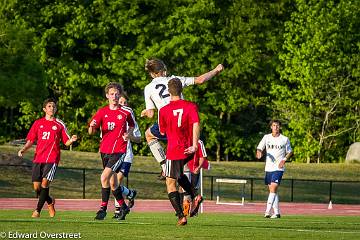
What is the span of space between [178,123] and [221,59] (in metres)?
50.5

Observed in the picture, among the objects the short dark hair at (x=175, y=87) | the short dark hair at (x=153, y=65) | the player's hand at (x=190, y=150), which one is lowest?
the player's hand at (x=190, y=150)

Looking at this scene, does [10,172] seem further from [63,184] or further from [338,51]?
[338,51]

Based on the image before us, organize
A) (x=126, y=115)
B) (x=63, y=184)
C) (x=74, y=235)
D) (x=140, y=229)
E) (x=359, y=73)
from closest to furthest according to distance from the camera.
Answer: (x=74, y=235) < (x=140, y=229) < (x=126, y=115) < (x=63, y=184) < (x=359, y=73)

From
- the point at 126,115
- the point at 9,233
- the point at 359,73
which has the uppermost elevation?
the point at 359,73

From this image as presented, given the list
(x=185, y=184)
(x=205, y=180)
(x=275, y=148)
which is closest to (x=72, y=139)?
(x=185, y=184)

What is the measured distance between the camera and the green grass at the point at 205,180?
43.9 meters

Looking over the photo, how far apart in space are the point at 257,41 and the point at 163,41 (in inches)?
194

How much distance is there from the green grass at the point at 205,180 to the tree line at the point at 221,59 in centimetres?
974

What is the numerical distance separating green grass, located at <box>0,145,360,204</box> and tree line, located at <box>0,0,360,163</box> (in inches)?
383

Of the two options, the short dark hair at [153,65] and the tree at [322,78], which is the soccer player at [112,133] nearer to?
the short dark hair at [153,65]

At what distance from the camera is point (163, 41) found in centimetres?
6875

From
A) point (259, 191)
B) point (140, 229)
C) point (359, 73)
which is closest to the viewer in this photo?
point (140, 229)

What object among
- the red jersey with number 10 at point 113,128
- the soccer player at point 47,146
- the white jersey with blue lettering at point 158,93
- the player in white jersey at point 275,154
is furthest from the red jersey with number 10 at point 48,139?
the player in white jersey at point 275,154

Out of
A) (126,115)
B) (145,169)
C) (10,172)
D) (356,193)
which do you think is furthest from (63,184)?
(126,115)
